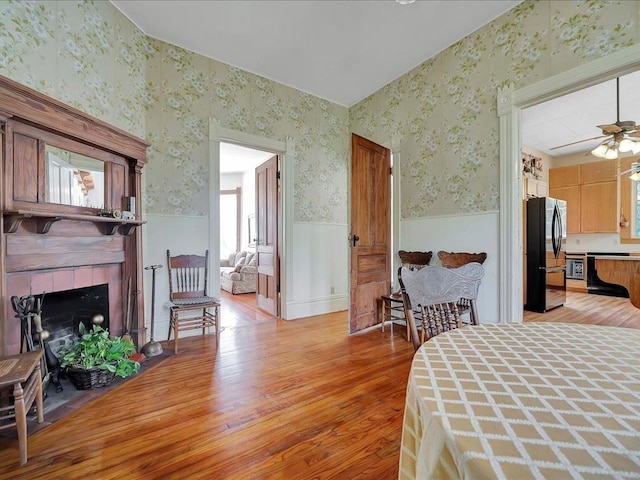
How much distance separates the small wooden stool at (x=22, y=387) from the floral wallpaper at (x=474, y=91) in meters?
3.30

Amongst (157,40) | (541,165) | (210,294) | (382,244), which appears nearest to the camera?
(157,40)

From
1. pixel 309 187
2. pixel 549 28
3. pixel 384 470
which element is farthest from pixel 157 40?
pixel 384 470

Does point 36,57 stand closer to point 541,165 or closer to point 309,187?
point 309,187

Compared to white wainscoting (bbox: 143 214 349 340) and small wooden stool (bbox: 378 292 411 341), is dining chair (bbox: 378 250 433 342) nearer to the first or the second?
small wooden stool (bbox: 378 292 411 341)

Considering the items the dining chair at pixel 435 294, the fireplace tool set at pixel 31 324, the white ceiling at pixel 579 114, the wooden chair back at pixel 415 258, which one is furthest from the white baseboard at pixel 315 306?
the white ceiling at pixel 579 114

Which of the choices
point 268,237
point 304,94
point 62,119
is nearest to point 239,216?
point 268,237

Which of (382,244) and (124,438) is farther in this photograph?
(382,244)

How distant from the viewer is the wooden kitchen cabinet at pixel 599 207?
5426mm

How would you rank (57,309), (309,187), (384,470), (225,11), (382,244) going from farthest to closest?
(309,187) → (382,244) → (225,11) → (57,309) → (384,470)

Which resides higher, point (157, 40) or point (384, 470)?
point (157, 40)

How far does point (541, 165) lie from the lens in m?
5.86

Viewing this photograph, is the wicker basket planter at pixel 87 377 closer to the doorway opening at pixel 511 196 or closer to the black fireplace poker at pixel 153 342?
the black fireplace poker at pixel 153 342

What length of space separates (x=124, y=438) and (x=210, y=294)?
1.77 metres

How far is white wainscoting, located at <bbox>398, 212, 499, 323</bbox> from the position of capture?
2.70 meters
